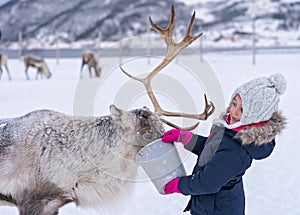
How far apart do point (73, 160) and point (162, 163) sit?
662mm

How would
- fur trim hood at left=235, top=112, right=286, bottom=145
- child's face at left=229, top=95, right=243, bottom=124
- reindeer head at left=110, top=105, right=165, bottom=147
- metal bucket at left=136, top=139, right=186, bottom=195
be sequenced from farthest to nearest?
reindeer head at left=110, top=105, right=165, bottom=147, metal bucket at left=136, top=139, right=186, bottom=195, child's face at left=229, top=95, right=243, bottom=124, fur trim hood at left=235, top=112, right=286, bottom=145

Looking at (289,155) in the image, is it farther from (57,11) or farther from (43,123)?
(57,11)

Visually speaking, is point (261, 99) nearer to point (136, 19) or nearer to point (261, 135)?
point (261, 135)

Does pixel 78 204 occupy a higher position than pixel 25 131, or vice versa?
pixel 25 131

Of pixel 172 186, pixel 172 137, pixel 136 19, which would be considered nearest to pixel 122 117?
pixel 172 137

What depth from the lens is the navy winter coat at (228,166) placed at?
73.7 inches

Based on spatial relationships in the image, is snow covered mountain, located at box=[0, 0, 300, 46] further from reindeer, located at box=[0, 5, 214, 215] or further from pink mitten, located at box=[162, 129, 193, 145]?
pink mitten, located at box=[162, 129, 193, 145]

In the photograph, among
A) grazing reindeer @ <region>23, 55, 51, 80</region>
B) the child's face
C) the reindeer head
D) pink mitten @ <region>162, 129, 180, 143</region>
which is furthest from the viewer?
grazing reindeer @ <region>23, 55, 51, 80</region>

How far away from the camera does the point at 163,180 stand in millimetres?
2129

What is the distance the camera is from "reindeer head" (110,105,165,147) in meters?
2.57

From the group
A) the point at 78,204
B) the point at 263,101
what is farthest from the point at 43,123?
the point at 263,101

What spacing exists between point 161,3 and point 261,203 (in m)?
34.8

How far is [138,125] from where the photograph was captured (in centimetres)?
259

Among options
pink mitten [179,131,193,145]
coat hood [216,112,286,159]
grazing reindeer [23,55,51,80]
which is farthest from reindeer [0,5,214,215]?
grazing reindeer [23,55,51,80]
